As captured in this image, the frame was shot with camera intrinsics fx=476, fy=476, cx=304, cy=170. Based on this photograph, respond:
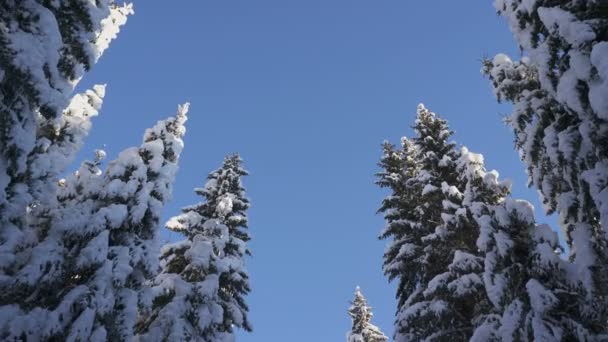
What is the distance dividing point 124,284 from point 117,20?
10.5m

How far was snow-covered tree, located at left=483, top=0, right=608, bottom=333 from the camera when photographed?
33.0ft

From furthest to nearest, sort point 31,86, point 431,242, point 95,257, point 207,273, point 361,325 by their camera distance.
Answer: point 361,325 → point 207,273 → point 431,242 → point 95,257 → point 31,86

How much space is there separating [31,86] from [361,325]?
24.9 meters

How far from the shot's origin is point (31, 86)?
35.1 ft

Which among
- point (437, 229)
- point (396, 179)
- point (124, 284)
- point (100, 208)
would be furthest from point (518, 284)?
point (100, 208)

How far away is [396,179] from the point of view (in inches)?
882

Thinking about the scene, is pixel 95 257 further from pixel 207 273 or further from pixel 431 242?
pixel 431 242

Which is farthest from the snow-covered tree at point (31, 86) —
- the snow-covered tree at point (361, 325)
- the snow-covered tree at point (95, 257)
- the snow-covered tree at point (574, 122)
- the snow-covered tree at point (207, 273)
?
the snow-covered tree at point (361, 325)

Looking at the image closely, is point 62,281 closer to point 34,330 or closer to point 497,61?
point 34,330

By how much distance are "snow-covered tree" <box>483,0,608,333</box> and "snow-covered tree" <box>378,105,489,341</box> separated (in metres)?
3.85

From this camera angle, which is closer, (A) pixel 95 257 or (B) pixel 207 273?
(A) pixel 95 257

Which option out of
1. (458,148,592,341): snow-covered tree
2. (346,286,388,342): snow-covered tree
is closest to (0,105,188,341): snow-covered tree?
(458,148,592,341): snow-covered tree

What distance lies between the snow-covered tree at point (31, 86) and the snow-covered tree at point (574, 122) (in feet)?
38.9

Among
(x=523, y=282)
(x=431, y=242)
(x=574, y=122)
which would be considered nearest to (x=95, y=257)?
(x=431, y=242)
